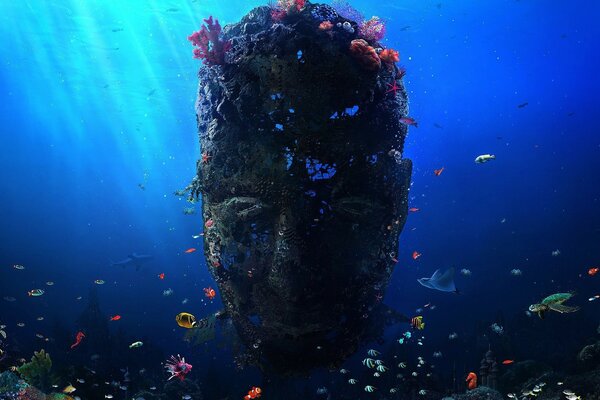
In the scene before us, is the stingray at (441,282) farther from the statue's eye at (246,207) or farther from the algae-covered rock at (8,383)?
the algae-covered rock at (8,383)

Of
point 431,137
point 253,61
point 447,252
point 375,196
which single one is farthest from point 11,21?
point 447,252

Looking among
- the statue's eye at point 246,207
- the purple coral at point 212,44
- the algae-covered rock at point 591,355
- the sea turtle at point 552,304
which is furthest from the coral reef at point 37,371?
the algae-covered rock at point 591,355

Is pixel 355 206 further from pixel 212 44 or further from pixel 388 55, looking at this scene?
pixel 212 44

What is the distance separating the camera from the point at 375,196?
17.2 feet

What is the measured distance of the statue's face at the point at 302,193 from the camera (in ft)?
15.9

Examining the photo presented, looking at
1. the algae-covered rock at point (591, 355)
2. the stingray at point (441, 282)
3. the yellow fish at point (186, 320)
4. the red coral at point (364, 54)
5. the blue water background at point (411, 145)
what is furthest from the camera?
the blue water background at point (411, 145)

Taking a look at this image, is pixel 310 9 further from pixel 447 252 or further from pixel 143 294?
pixel 143 294

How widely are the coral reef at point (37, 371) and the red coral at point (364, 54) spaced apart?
10.6 metres

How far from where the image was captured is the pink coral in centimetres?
529

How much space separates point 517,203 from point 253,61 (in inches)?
1798

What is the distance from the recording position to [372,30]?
5340mm

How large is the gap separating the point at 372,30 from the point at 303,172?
2.49 m

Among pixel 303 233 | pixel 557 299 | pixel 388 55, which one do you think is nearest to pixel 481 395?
pixel 557 299

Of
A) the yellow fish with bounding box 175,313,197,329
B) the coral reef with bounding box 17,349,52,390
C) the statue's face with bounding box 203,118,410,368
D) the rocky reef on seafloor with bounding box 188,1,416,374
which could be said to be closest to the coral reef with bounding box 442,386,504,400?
the rocky reef on seafloor with bounding box 188,1,416,374
